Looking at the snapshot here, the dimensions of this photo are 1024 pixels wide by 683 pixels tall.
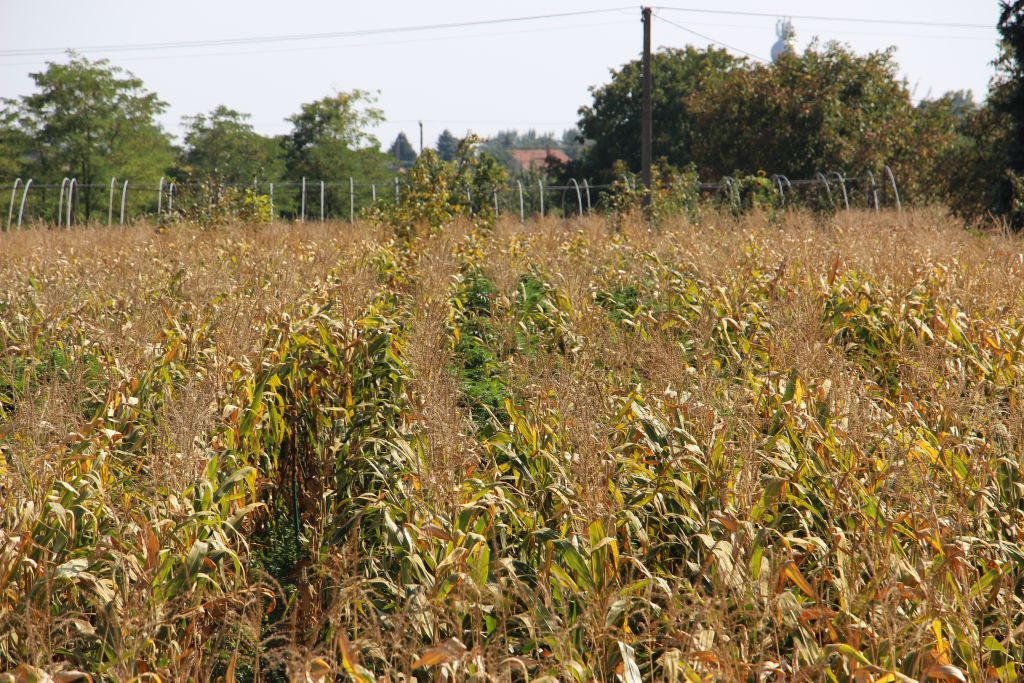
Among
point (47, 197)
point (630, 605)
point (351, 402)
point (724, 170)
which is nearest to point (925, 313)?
point (351, 402)

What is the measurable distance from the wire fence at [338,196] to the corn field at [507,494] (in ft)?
25.4

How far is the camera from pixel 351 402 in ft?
17.3

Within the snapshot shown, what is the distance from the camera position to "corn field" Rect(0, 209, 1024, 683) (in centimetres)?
267

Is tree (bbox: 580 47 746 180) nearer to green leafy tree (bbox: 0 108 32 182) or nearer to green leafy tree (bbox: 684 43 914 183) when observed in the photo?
green leafy tree (bbox: 684 43 914 183)

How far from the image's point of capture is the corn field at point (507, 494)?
2.67m

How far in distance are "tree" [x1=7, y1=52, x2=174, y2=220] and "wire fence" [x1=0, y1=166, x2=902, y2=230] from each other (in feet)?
2.35

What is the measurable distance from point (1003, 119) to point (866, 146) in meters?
11.0

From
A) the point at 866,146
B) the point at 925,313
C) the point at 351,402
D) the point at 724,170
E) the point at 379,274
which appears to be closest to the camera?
the point at 351,402

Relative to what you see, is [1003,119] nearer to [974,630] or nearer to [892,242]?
[892,242]

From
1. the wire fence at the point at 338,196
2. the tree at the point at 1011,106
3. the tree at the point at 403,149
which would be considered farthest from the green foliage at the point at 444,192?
the tree at the point at 403,149

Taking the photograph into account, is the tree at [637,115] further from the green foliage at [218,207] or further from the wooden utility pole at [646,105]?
the green foliage at [218,207]

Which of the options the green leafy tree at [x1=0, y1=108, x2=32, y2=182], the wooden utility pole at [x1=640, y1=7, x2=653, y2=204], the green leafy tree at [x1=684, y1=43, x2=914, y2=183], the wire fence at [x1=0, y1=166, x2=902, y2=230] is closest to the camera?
the wire fence at [x1=0, y1=166, x2=902, y2=230]

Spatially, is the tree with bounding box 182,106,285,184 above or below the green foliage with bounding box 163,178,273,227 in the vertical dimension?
above


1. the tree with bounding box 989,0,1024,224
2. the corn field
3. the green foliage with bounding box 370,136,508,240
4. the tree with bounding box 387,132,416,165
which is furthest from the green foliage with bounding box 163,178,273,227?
the tree with bounding box 387,132,416,165
